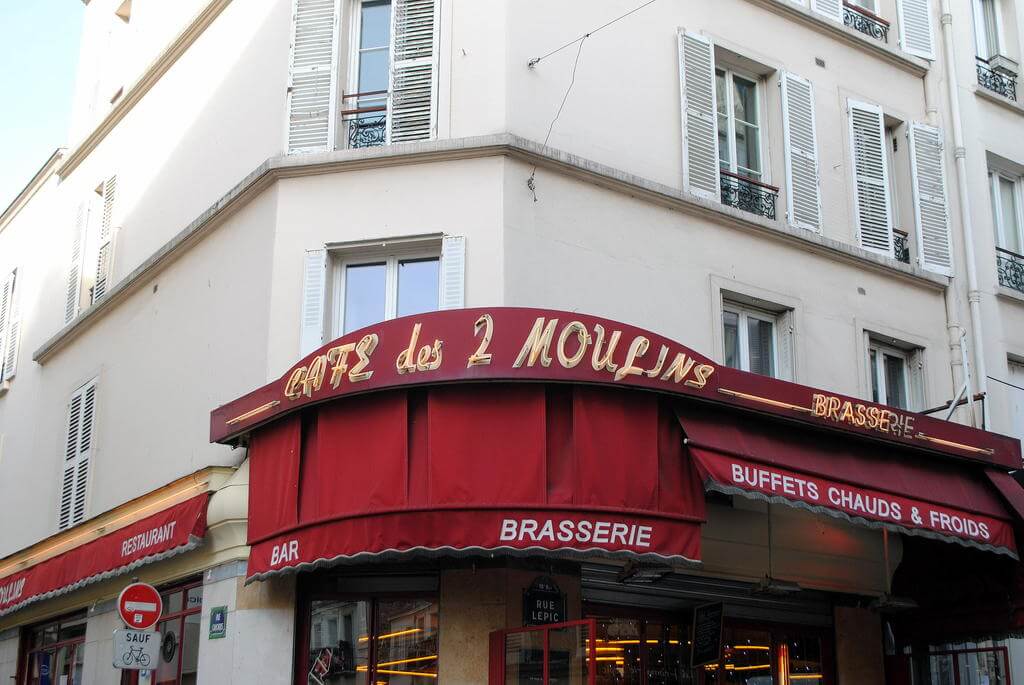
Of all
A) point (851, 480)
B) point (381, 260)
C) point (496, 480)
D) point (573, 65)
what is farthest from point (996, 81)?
point (496, 480)

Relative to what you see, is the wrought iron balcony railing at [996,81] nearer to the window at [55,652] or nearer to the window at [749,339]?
the window at [749,339]

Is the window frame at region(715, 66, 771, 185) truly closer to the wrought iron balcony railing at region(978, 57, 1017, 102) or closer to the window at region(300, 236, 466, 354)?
the window at region(300, 236, 466, 354)

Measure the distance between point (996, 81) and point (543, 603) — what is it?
10640 mm

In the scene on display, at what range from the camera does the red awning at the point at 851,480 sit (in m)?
11.0

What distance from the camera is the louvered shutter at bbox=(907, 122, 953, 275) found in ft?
51.8

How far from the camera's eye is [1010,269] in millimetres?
16797

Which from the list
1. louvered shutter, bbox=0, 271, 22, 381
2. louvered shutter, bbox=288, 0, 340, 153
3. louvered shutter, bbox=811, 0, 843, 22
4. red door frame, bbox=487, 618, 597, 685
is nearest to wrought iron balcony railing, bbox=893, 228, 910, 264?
louvered shutter, bbox=811, 0, 843, 22

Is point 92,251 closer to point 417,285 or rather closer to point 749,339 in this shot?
point 417,285

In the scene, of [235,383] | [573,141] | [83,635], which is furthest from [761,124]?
[83,635]

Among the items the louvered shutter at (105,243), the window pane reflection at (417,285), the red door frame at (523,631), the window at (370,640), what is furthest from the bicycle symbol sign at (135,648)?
the louvered shutter at (105,243)

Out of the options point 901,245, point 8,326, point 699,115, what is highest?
point 699,115

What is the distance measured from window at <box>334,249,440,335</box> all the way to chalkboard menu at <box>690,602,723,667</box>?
13.2ft

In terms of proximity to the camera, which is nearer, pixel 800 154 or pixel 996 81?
pixel 800 154

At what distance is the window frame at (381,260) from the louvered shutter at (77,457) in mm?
4953
